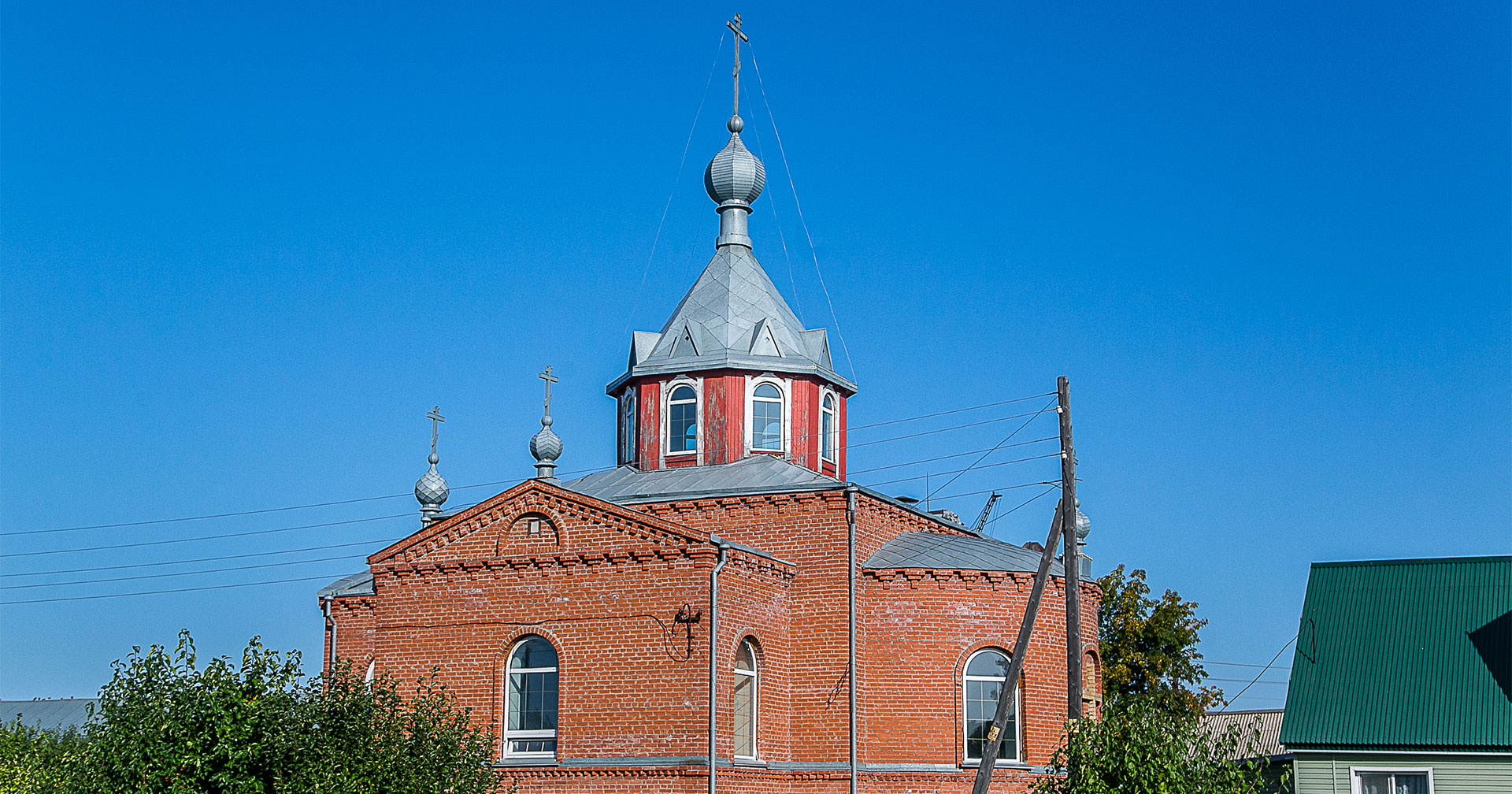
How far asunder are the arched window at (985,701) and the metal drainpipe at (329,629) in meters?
11.7

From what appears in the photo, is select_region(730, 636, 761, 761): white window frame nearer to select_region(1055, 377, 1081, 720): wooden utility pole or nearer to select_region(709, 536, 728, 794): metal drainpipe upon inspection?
select_region(709, 536, 728, 794): metal drainpipe

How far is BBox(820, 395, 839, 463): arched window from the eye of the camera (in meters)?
30.8

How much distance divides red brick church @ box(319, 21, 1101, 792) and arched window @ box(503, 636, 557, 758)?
28mm

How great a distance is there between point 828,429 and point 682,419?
288cm

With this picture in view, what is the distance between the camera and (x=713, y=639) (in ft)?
78.6

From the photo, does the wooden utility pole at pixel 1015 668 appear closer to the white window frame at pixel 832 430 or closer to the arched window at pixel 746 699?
the arched window at pixel 746 699

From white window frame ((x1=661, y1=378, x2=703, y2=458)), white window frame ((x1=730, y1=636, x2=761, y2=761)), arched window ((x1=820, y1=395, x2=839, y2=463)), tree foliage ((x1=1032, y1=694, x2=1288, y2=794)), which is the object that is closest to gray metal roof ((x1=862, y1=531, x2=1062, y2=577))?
white window frame ((x1=730, y1=636, x2=761, y2=761))

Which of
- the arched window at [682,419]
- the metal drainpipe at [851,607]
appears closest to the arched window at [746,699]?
the metal drainpipe at [851,607]

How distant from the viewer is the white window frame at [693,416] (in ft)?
98.8

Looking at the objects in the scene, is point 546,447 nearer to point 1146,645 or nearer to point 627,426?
point 627,426

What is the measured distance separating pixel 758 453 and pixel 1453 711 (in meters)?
12.5

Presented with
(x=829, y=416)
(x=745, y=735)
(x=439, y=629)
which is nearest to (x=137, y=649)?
(x=439, y=629)

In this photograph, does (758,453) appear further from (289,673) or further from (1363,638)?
(289,673)

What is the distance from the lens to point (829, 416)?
103 ft
